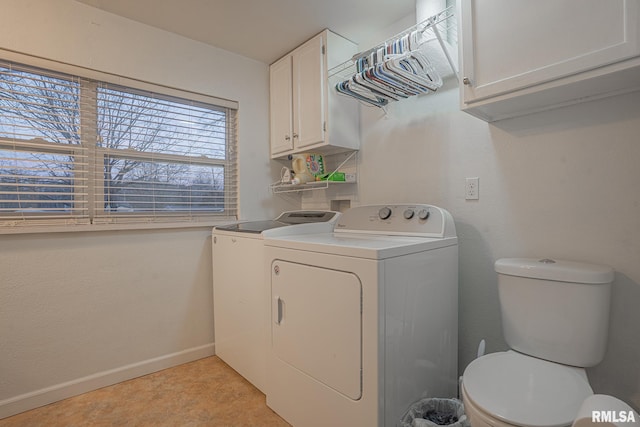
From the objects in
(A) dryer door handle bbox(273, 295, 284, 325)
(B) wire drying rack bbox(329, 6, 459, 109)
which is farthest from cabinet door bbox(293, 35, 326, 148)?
(A) dryer door handle bbox(273, 295, 284, 325)

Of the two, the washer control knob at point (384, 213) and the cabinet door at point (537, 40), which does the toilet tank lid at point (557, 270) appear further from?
the cabinet door at point (537, 40)

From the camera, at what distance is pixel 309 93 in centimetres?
227

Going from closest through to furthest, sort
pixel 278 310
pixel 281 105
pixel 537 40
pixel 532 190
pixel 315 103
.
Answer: pixel 537 40 < pixel 532 190 < pixel 278 310 < pixel 315 103 < pixel 281 105

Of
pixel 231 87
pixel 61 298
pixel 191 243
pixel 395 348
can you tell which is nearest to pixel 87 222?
pixel 61 298

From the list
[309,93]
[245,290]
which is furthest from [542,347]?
[309,93]

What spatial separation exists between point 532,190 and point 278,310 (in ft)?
4.61

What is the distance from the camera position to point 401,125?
6.84 feet

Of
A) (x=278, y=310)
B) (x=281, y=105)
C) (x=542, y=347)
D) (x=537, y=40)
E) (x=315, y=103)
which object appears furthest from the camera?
(x=281, y=105)

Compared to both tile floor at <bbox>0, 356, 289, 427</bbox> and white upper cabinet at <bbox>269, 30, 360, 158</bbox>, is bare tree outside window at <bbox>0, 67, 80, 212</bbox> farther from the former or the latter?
white upper cabinet at <bbox>269, 30, 360, 158</bbox>

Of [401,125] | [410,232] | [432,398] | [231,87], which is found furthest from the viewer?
[231,87]

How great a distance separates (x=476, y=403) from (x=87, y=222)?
2261 mm

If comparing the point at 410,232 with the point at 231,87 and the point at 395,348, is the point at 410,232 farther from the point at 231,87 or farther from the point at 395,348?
→ the point at 231,87

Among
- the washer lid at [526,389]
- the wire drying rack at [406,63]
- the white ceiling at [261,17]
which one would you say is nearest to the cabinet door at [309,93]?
the white ceiling at [261,17]

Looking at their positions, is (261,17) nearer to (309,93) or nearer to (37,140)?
(309,93)
